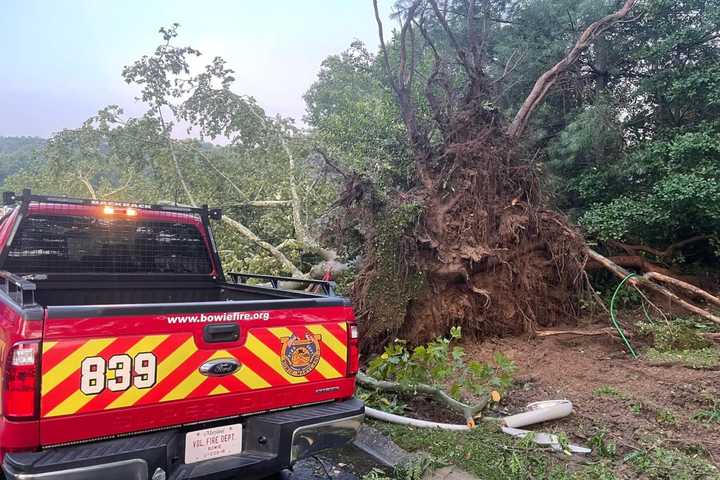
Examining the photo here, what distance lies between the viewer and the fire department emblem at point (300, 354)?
9.97 feet

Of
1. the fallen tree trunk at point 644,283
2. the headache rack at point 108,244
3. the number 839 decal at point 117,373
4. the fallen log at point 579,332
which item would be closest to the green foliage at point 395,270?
the fallen log at point 579,332

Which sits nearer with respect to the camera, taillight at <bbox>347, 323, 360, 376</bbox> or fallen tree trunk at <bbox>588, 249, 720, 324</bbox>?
taillight at <bbox>347, 323, 360, 376</bbox>

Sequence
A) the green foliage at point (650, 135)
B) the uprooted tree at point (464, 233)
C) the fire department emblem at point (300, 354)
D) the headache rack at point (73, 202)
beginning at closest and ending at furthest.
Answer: the fire department emblem at point (300, 354) → the headache rack at point (73, 202) → the uprooted tree at point (464, 233) → the green foliage at point (650, 135)

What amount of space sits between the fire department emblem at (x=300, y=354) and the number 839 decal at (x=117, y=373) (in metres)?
0.73

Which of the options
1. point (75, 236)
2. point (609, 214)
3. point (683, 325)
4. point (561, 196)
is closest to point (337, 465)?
point (75, 236)

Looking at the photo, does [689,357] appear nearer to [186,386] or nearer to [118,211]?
[186,386]

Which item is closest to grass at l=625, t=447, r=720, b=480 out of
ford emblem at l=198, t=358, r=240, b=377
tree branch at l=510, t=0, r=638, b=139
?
ford emblem at l=198, t=358, r=240, b=377

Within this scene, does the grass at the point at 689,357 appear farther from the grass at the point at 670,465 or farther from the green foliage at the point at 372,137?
the green foliage at the point at 372,137

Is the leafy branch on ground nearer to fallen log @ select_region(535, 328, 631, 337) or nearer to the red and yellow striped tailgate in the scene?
the red and yellow striped tailgate

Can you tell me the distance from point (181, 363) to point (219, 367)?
0.20 metres

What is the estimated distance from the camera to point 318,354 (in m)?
3.18

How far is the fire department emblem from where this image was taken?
3.04 metres

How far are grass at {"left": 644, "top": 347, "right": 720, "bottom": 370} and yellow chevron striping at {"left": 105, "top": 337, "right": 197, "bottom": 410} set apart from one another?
528 cm

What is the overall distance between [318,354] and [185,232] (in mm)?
1941
